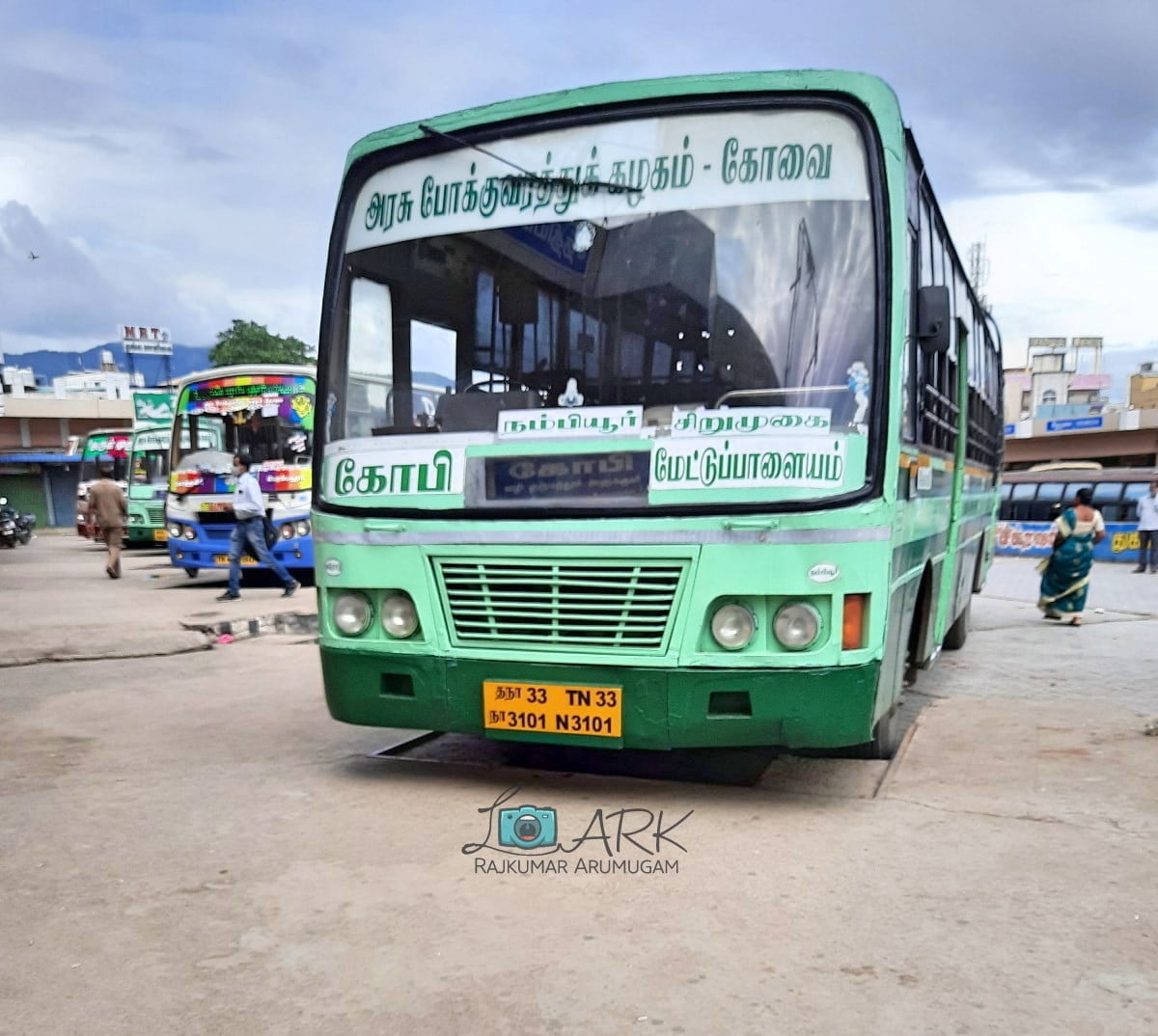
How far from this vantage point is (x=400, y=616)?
15.2 feet

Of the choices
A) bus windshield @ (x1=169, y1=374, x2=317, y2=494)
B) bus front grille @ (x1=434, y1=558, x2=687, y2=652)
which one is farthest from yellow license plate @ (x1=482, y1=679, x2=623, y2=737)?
bus windshield @ (x1=169, y1=374, x2=317, y2=494)

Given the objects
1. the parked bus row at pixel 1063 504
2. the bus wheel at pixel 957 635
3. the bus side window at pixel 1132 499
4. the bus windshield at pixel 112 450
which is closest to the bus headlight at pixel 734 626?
the bus wheel at pixel 957 635

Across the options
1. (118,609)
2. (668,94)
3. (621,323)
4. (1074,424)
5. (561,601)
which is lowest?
(118,609)

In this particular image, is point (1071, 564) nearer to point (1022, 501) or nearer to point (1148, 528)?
point (1148, 528)

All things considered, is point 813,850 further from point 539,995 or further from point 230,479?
point 230,479

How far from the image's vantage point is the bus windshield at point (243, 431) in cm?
1334

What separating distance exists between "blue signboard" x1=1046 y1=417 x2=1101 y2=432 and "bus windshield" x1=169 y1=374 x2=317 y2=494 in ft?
116

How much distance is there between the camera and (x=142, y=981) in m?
2.98

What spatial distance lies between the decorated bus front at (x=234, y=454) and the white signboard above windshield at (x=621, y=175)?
343 inches

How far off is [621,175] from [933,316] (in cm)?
143

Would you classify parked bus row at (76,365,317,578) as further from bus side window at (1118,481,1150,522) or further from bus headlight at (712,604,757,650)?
bus side window at (1118,481,1150,522)

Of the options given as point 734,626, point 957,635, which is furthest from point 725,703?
point 957,635

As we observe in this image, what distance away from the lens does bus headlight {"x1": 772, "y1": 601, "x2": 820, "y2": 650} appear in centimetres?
410

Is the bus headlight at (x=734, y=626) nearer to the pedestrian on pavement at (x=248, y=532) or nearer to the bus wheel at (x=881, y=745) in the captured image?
the bus wheel at (x=881, y=745)
